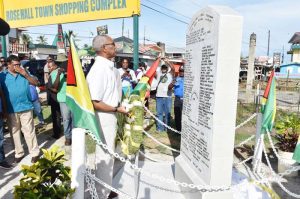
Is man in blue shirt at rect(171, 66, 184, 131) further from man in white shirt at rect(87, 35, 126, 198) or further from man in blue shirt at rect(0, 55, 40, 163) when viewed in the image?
man in white shirt at rect(87, 35, 126, 198)

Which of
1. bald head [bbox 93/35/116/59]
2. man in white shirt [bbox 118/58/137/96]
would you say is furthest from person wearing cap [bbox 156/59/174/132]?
bald head [bbox 93/35/116/59]

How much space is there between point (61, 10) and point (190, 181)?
23.4 feet

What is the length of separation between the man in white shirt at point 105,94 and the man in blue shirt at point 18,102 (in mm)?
2223

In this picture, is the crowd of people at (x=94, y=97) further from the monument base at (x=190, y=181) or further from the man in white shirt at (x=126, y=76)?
the monument base at (x=190, y=181)

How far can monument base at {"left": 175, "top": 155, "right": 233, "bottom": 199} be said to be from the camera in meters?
3.23

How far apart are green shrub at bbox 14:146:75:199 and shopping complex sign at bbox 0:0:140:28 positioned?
5484 mm

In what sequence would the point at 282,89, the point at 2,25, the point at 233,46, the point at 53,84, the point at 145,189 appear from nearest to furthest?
the point at 2,25, the point at 233,46, the point at 145,189, the point at 53,84, the point at 282,89

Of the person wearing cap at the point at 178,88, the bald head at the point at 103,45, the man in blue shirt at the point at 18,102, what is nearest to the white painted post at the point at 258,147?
the person wearing cap at the point at 178,88

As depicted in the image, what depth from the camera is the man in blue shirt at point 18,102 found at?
504 cm

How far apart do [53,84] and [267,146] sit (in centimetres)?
508

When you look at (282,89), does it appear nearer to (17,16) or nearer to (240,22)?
(17,16)

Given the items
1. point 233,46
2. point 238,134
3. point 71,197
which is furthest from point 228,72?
point 238,134

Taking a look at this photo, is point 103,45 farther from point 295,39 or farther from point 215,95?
point 295,39

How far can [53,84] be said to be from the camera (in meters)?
6.40
